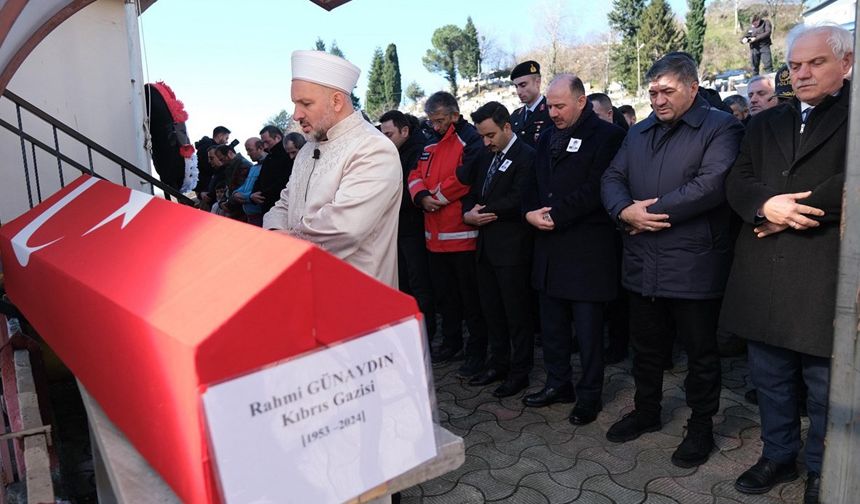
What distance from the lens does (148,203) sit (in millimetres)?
2121

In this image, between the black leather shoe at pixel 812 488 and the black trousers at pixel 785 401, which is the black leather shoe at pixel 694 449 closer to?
the black trousers at pixel 785 401

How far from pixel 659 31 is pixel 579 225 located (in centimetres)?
5144

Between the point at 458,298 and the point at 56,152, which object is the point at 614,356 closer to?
the point at 458,298

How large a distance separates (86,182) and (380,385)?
8.11 ft

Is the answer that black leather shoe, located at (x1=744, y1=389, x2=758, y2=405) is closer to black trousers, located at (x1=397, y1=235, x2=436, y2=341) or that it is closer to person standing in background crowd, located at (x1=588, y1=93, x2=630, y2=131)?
black trousers, located at (x1=397, y1=235, x2=436, y2=341)

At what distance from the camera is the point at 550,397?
3.67 m

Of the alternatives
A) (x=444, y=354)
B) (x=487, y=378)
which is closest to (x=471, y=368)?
(x=487, y=378)

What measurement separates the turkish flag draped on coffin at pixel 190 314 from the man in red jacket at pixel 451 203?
2.56m

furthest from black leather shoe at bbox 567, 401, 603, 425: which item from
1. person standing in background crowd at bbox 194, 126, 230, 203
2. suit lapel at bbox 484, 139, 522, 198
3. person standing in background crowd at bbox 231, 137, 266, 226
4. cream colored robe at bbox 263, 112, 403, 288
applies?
person standing in background crowd at bbox 194, 126, 230, 203

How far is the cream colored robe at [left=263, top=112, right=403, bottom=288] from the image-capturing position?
2.23m

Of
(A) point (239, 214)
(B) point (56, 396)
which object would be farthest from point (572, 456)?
(A) point (239, 214)

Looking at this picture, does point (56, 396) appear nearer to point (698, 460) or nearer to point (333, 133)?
point (333, 133)

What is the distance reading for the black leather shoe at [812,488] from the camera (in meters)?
2.46

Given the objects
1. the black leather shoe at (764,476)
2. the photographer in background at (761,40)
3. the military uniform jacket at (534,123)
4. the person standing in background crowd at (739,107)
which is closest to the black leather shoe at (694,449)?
the black leather shoe at (764,476)
